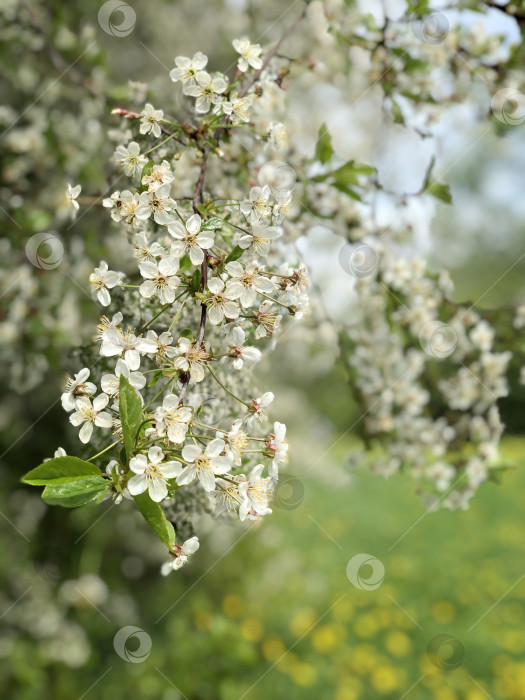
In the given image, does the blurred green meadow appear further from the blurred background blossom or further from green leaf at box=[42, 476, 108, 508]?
green leaf at box=[42, 476, 108, 508]

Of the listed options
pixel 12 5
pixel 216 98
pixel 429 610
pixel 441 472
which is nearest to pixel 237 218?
pixel 216 98

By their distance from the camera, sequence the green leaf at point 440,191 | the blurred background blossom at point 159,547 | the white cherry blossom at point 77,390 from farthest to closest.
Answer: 1. the blurred background blossom at point 159,547
2. the green leaf at point 440,191
3. the white cherry blossom at point 77,390

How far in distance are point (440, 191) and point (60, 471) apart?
40.2 inches

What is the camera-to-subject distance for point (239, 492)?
0.69 m

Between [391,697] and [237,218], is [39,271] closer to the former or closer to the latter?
[237,218]

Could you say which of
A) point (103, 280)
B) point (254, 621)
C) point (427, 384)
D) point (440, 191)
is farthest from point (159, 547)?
point (103, 280)

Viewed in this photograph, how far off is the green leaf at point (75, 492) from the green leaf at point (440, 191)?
99 cm

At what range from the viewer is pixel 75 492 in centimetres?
67

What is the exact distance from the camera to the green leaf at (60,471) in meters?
0.67

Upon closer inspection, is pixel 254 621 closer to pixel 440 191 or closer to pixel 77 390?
pixel 440 191

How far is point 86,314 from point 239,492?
1499 mm

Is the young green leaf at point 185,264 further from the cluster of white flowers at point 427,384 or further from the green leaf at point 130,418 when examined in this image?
the cluster of white flowers at point 427,384

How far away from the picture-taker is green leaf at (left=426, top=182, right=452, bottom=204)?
53.1 inches

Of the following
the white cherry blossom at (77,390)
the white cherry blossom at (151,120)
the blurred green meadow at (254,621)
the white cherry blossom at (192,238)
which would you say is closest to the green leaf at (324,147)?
the white cherry blossom at (151,120)
